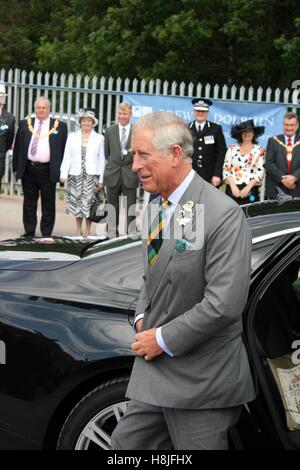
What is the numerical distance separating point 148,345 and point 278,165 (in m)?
7.73

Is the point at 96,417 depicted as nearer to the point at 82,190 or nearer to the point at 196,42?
the point at 82,190

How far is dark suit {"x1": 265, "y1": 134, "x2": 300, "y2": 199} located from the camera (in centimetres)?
1032

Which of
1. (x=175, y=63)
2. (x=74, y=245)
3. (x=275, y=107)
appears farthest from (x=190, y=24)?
(x=74, y=245)

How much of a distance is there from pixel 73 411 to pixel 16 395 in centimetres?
29

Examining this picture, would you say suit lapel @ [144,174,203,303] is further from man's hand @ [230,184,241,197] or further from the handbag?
the handbag

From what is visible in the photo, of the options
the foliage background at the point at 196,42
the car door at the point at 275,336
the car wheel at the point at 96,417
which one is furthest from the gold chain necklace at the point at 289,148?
the foliage background at the point at 196,42

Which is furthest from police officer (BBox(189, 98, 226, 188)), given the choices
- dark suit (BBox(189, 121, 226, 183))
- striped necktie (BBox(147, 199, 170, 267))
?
striped necktie (BBox(147, 199, 170, 267))

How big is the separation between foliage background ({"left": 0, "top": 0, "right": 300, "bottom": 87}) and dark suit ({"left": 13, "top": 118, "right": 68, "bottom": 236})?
1749 cm

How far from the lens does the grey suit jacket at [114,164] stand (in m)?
11.0

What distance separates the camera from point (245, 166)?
9883 millimetres

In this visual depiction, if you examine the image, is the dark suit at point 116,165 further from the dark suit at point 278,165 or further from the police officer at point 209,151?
the dark suit at point 278,165

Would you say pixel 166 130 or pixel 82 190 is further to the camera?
pixel 82 190

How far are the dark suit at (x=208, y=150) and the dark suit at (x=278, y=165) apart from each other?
714mm

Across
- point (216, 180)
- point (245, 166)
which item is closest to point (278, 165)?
point (245, 166)
